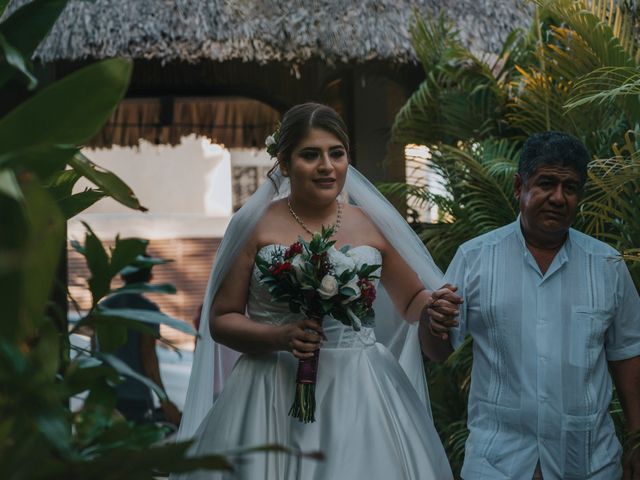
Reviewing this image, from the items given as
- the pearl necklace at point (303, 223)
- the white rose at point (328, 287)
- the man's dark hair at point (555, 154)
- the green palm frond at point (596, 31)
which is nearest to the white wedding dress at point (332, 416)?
the pearl necklace at point (303, 223)

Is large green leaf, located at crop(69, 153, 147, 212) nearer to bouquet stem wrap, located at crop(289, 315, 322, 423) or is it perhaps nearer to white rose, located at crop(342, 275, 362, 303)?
white rose, located at crop(342, 275, 362, 303)

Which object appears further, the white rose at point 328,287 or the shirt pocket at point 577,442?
the white rose at point 328,287

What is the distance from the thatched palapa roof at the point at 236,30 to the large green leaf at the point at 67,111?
798cm

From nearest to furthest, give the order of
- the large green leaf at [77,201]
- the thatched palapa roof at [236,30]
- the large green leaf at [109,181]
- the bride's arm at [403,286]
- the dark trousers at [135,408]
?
the large green leaf at [109,181] → the large green leaf at [77,201] → the bride's arm at [403,286] → the thatched palapa roof at [236,30] → the dark trousers at [135,408]

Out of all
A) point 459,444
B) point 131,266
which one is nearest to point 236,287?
point 131,266

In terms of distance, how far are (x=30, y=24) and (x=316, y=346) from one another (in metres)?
1.91

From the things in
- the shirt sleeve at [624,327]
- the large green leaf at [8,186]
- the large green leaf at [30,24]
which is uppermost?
the large green leaf at [30,24]

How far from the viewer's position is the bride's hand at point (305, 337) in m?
4.17

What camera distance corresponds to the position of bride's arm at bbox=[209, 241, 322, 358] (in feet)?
13.7

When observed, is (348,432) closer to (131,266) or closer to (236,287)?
(236,287)

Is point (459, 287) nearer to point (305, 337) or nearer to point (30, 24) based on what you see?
point (305, 337)

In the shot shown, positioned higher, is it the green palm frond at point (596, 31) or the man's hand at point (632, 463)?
the green palm frond at point (596, 31)

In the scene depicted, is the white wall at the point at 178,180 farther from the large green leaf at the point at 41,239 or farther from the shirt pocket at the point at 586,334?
the large green leaf at the point at 41,239

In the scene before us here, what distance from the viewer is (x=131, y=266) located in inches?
101
